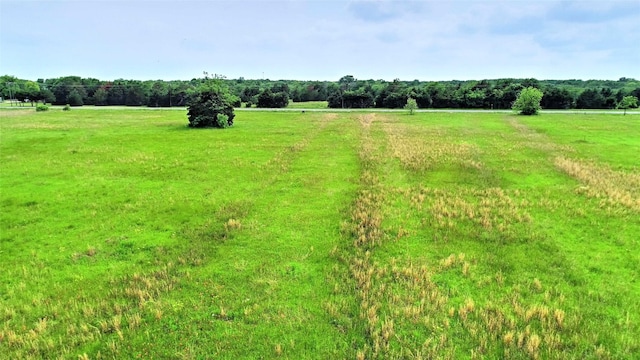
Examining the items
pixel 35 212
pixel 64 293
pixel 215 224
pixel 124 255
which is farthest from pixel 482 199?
pixel 35 212

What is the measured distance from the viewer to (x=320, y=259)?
48.8 feet

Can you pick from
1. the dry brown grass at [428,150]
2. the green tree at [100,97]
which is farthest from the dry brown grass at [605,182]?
the green tree at [100,97]

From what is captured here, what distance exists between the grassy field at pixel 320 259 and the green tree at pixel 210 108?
25.9m

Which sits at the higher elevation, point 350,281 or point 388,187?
point 388,187

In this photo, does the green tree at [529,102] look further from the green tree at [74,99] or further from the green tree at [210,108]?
the green tree at [74,99]

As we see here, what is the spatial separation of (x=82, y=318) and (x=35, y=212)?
12.6m

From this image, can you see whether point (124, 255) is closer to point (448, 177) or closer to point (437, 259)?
point (437, 259)

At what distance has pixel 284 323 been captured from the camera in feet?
35.9

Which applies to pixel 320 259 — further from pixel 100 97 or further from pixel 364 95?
pixel 100 97

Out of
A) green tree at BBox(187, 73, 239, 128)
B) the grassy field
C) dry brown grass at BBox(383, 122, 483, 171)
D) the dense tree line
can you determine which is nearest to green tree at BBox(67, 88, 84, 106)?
the dense tree line

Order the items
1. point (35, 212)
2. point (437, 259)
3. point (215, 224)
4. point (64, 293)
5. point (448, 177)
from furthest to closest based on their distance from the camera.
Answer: point (448, 177) < point (35, 212) < point (215, 224) < point (437, 259) < point (64, 293)

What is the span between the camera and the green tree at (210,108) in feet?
187

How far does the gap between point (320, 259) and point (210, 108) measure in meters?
47.5

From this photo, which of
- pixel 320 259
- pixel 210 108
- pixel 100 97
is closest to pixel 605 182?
pixel 320 259
